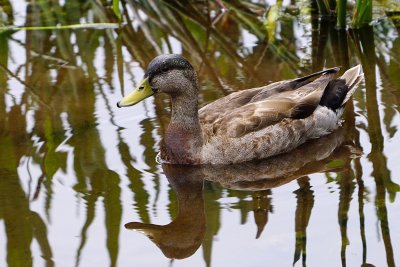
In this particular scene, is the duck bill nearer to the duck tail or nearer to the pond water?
the pond water

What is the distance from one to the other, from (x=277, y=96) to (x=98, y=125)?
5.73 ft

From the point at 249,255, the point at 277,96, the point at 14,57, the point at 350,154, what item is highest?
the point at 14,57

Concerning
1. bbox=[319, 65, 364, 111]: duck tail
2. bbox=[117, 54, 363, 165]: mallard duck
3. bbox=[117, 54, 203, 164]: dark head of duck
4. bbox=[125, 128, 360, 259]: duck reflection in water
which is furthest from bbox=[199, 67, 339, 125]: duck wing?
bbox=[125, 128, 360, 259]: duck reflection in water

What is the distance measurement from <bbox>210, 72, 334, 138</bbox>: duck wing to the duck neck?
0.19m

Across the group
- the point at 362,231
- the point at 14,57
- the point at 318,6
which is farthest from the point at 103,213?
the point at 318,6

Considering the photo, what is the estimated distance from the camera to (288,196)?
8352mm

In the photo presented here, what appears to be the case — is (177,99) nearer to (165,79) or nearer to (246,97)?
(165,79)

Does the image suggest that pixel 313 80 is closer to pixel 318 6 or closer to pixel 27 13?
pixel 318 6

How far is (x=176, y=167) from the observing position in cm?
916

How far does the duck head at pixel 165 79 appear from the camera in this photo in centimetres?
907

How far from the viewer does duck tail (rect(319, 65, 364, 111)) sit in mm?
9844

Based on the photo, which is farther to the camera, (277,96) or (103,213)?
(277,96)

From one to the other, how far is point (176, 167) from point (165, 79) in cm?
Result: 79

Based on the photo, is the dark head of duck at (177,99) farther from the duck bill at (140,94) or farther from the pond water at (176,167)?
the pond water at (176,167)
